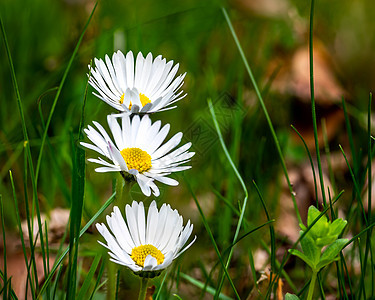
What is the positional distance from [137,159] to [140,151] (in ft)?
0.05

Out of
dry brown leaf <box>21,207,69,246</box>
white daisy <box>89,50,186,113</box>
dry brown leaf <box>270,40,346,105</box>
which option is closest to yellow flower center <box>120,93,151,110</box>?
white daisy <box>89,50,186,113</box>

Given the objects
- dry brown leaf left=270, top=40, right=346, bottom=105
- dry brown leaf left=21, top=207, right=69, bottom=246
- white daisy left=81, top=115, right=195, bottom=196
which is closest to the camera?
white daisy left=81, top=115, right=195, bottom=196

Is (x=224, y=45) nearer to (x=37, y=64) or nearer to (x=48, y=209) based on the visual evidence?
(x=37, y=64)

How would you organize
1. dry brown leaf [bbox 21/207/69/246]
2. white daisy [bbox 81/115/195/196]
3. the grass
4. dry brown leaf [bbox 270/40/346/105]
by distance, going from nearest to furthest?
white daisy [bbox 81/115/195/196]
the grass
dry brown leaf [bbox 21/207/69/246]
dry brown leaf [bbox 270/40/346/105]

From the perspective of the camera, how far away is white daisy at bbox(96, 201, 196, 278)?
1.52 ft

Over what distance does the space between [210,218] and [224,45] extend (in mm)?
874

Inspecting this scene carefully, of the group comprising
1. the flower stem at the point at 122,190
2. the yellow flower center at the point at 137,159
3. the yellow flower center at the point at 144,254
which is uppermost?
the yellow flower center at the point at 137,159

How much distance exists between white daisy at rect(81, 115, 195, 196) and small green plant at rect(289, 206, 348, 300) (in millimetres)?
144

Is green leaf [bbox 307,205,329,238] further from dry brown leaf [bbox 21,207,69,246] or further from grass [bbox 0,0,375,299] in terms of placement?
dry brown leaf [bbox 21,207,69,246]

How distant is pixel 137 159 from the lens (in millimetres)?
495

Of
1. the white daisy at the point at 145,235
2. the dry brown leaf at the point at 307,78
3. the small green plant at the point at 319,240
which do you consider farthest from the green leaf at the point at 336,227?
the dry brown leaf at the point at 307,78

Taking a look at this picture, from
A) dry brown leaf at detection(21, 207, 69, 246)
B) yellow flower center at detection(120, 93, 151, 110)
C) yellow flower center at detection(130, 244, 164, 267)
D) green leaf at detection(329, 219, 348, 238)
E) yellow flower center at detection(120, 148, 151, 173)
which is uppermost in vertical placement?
yellow flower center at detection(120, 93, 151, 110)

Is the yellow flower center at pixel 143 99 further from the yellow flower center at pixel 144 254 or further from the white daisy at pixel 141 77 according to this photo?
the yellow flower center at pixel 144 254

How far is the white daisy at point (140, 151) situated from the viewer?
46cm
